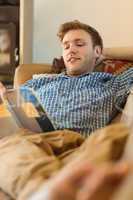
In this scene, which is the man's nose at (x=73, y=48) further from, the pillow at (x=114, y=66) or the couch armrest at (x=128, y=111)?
the couch armrest at (x=128, y=111)

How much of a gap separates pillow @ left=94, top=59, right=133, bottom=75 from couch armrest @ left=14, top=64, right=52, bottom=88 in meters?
0.30

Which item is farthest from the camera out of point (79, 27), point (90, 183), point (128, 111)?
point (79, 27)

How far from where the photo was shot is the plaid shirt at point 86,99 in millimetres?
1750

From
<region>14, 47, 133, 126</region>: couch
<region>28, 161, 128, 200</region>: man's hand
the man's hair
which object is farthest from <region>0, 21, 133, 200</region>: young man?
<region>28, 161, 128, 200</region>: man's hand

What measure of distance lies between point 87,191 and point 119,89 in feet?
4.30

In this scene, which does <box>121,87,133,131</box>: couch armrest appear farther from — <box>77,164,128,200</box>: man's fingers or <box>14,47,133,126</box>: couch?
<box>77,164,128,200</box>: man's fingers

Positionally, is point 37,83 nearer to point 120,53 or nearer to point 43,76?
point 43,76

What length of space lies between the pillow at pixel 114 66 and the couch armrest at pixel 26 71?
0.98ft

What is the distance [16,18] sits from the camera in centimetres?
306

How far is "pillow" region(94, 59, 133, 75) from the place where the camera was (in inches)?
78.2

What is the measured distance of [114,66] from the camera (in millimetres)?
2021

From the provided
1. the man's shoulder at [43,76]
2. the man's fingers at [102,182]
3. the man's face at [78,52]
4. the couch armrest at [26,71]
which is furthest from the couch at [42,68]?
the man's fingers at [102,182]

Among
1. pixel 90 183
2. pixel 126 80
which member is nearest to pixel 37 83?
pixel 126 80

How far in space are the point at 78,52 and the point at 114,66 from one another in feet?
0.77
